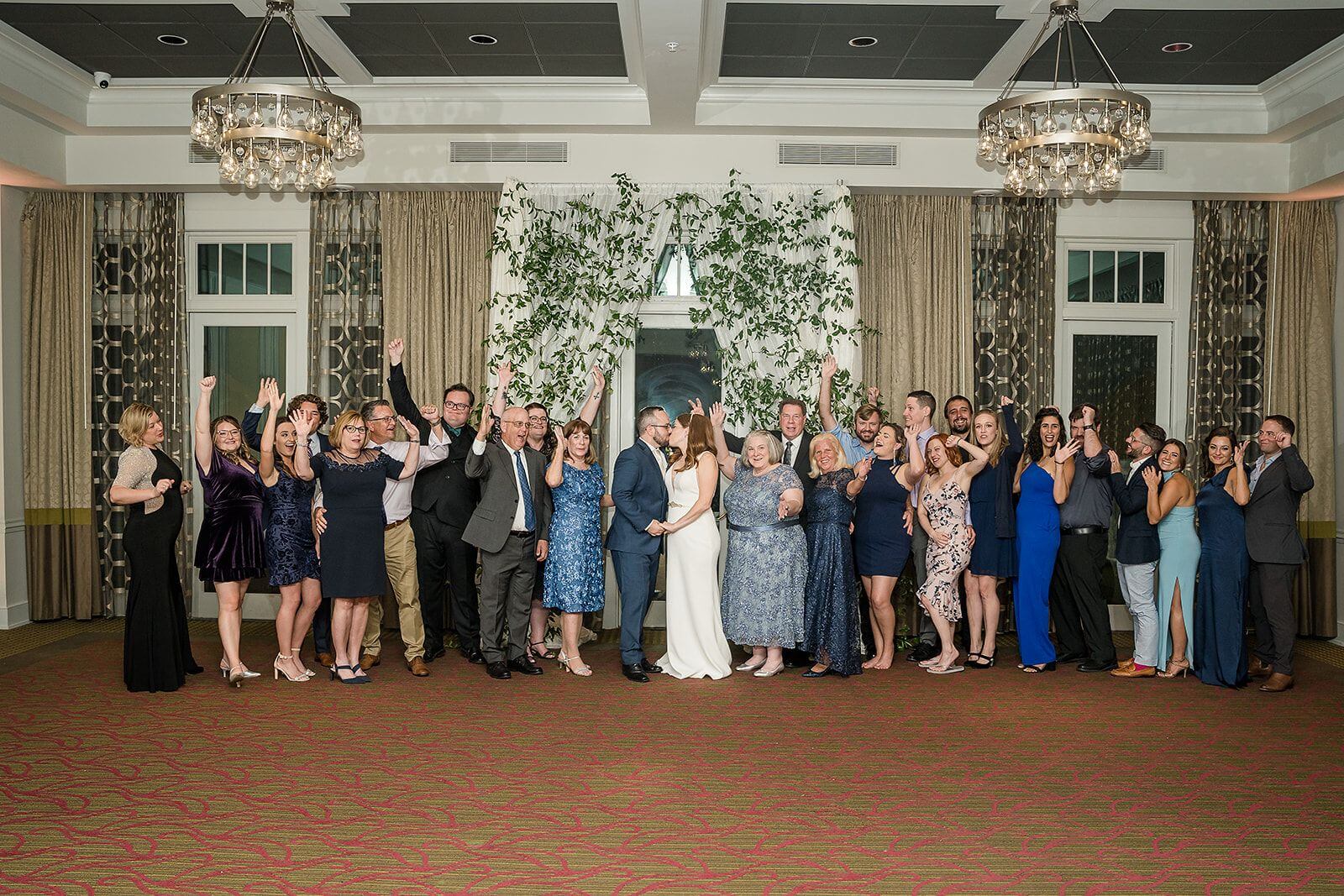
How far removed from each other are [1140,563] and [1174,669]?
0.69 metres

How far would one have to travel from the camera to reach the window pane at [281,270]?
8344 millimetres

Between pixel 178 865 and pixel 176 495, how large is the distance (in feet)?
10.1

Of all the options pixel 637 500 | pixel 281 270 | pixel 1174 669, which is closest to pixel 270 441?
pixel 637 500

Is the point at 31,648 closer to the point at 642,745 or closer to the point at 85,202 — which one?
the point at 85,202

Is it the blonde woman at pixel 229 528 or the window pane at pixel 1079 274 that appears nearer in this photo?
the blonde woman at pixel 229 528

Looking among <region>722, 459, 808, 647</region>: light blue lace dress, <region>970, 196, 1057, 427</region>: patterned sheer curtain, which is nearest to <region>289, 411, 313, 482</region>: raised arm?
<region>722, 459, 808, 647</region>: light blue lace dress

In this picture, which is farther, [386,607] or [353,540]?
[386,607]

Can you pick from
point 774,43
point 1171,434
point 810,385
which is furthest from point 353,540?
point 1171,434

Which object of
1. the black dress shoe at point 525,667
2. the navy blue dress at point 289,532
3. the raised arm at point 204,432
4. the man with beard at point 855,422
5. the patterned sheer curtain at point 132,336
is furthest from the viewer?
the patterned sheer curtain at point 132,336

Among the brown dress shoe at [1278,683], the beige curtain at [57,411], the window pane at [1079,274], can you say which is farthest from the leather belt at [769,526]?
the beige curtain at [57,411]

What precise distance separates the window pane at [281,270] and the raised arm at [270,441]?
2587 mm

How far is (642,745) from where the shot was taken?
4.98 m

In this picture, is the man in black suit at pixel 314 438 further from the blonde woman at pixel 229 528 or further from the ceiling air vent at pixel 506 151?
the ceiling air vent at pixel 506 151

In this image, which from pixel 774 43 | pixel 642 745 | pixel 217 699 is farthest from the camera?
pixel 774 43
